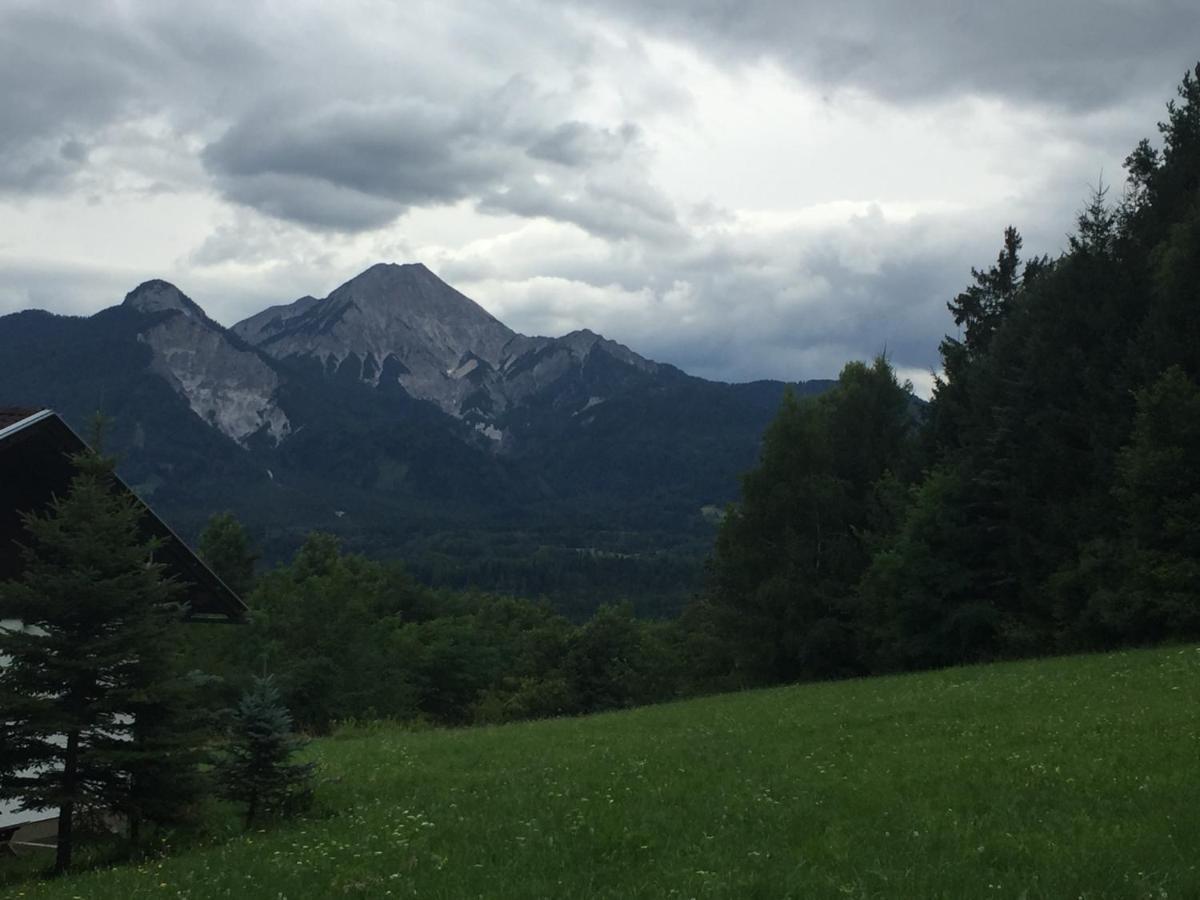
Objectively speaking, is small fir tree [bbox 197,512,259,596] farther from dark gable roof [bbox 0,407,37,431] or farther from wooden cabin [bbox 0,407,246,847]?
dark gable roof [bbox 0,407,37,431]

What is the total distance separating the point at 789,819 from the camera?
12.4 m

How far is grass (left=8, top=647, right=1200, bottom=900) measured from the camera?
9945mm

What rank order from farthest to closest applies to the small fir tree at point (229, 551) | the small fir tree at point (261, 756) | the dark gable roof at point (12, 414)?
the small fir tree at point (229, 551) < the dark gable roof at point (12, 414) < the small fir tree at point (261, 756)

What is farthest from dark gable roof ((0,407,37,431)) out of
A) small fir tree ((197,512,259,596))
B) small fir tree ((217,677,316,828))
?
small fir tree ((197,512,259,596))

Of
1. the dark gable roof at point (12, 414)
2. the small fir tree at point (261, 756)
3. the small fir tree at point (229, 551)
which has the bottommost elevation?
the small fir tree at point (229, 551)

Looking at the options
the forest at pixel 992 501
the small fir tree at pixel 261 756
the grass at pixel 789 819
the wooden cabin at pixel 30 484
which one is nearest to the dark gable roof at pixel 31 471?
the wooden cabin at pixel 30 484

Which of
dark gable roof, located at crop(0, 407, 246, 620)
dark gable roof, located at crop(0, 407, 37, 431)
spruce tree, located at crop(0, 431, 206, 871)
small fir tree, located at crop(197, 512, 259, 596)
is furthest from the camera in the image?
small fir tree, located at crop(197, 512, 259, 596)

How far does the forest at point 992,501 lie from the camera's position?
1320 inches

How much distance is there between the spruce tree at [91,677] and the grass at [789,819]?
3.65 feet

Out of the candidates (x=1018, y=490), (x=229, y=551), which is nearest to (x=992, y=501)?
(x=1018, y=490)

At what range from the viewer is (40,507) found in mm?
18797

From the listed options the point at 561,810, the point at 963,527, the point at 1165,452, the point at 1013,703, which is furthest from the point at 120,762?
the point at 963,527

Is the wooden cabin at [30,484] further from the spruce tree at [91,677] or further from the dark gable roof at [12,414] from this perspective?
the spruce tree at [91,677]

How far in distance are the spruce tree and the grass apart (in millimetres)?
1112
